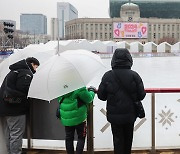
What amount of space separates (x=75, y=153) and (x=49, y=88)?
885 millimetres

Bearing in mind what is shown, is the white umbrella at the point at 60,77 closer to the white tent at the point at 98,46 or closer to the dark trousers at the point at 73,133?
the dark trousers at the point at 73,133

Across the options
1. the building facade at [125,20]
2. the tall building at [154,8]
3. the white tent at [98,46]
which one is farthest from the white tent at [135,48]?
the tall building at [154,8]

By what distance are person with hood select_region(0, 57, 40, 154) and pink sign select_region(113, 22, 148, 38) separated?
69.6m

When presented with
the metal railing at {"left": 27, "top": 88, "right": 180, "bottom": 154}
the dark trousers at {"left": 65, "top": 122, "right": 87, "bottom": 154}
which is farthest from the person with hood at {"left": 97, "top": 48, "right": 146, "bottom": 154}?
the metal railing at {"left": 27, "top": 88, "right": 180, "bottom": 154}

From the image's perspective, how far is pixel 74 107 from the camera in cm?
303

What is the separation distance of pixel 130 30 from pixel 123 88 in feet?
231

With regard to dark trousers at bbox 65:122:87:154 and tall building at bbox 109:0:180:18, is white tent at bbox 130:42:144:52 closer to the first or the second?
dark trousers at bbox 65:122:87:154

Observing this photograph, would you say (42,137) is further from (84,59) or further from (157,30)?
(157,30)

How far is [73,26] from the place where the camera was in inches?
3873

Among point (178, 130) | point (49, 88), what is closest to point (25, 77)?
point (49, 88)

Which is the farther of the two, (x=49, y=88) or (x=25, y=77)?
(x=25, y=77)

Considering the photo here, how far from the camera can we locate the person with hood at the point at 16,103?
3.13 metres

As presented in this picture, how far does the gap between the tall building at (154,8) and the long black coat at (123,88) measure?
10671 centimetres

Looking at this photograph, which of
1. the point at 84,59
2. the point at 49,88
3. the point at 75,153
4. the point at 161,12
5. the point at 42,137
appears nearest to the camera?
the point at 49,88
